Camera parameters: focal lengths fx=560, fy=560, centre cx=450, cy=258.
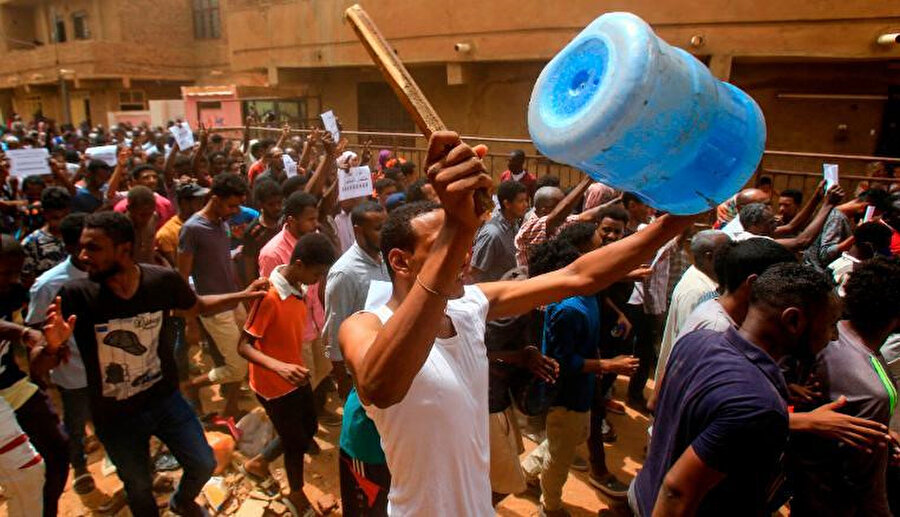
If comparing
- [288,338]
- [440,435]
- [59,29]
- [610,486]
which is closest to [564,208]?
[610,486]

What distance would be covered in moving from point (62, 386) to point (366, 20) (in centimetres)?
381

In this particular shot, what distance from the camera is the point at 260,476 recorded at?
13.9 feet

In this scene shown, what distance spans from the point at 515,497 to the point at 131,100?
32.2m

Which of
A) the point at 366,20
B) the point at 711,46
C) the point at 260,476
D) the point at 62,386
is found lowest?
the point at 260,476

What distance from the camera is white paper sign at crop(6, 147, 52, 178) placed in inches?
266

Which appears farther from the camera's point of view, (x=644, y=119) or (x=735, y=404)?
(x=735, y=404)

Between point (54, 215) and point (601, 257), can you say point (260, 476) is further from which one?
point (601, 257)

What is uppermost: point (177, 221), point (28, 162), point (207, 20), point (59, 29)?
point (207, 20)

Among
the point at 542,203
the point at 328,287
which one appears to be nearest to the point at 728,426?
the point at 328,287

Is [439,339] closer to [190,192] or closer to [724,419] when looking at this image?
[724,419]

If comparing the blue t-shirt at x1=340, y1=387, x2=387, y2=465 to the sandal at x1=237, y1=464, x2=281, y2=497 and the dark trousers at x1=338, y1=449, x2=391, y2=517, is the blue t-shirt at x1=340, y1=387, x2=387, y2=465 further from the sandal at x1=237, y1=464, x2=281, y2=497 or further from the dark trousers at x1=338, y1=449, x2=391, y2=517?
the sandal at x1=237, y1=464, x2=281, y2=497

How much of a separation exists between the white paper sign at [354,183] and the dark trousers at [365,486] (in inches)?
138

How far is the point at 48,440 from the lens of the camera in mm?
3213

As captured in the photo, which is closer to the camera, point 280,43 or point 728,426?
point 728,426
